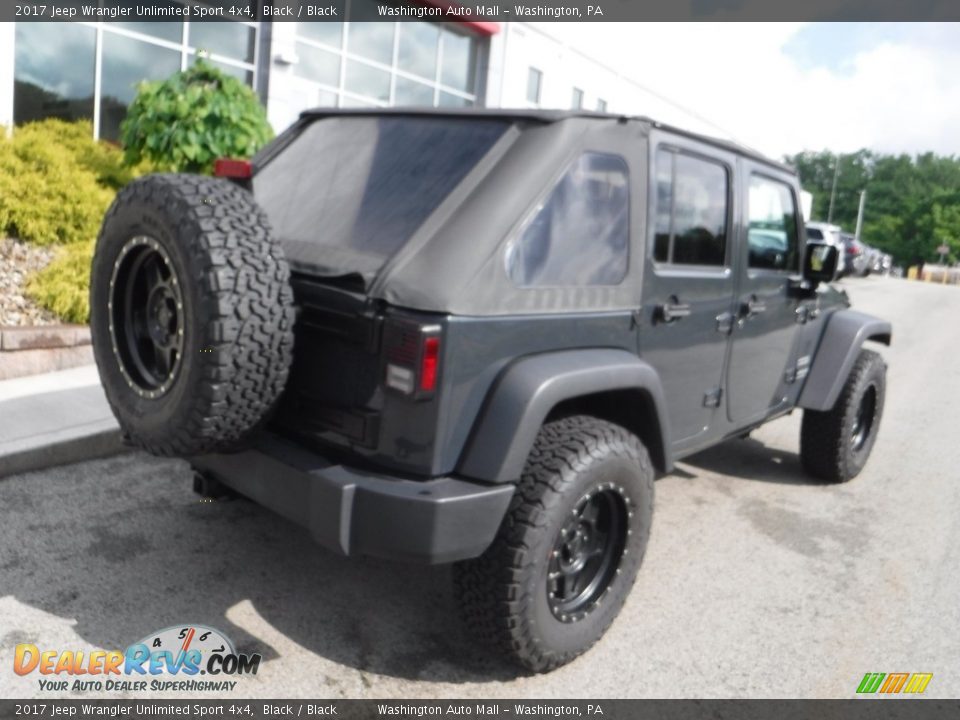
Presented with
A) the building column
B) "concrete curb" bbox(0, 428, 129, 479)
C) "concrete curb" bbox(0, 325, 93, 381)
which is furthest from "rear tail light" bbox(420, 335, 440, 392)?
the building column

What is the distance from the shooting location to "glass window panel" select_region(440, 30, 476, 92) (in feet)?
62.3

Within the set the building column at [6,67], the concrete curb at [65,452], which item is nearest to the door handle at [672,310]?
the concrete curb at [65,452]

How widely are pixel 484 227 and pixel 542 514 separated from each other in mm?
956

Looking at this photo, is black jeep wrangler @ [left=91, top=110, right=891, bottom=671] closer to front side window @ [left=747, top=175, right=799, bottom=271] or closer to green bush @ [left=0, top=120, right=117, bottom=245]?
front side window @ [left=747, top=175, right=799, bottom=271]

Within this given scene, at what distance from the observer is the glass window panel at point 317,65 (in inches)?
594

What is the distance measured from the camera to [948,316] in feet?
57.7

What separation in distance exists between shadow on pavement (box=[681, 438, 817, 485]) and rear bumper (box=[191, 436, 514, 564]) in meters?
3.27

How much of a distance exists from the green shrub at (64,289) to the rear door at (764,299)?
15.3ft

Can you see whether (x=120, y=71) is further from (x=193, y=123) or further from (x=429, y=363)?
(x=429, y=363)

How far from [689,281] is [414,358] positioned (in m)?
1.54

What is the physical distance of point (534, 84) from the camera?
23.5 meters

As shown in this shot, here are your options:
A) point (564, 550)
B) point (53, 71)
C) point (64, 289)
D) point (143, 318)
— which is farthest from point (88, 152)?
point (564, 550)

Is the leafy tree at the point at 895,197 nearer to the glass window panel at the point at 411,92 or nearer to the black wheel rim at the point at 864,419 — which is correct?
the glass window panel at the point at 411,92
